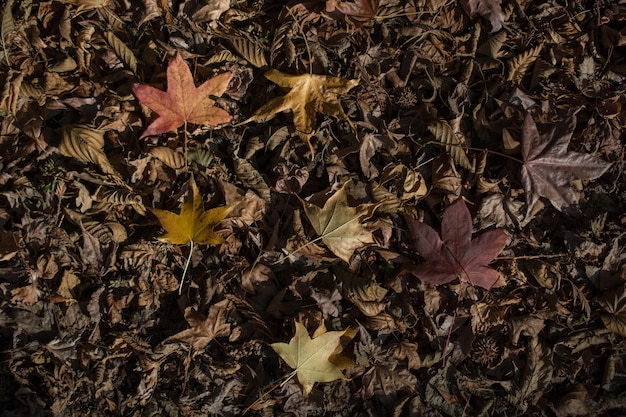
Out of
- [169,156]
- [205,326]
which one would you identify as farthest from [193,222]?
[205,326]

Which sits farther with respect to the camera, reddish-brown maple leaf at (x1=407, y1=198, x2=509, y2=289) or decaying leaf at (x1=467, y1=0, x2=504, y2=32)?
decaying leaf at (x1=467, y1=0, x2=504, y2=32)

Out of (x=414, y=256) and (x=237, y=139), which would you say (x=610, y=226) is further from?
(x=237, y=139)

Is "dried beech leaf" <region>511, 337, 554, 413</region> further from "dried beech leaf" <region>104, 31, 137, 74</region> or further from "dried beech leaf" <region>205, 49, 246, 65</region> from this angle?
"dried beech leaf" <region>104, 31, 137, 74</region>

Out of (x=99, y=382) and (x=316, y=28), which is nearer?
(x=99, y=382)

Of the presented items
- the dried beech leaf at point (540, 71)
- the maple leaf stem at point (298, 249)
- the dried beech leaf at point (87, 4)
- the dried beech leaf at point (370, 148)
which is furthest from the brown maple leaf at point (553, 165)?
the dried beech leaf at point (87, 4)

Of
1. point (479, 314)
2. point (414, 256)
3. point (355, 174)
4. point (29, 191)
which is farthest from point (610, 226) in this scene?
point (29, 191)

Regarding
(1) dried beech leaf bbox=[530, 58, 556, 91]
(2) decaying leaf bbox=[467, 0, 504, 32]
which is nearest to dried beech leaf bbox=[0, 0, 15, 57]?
(2) decaying leaf bbox=[467, 0, 504, 32]
